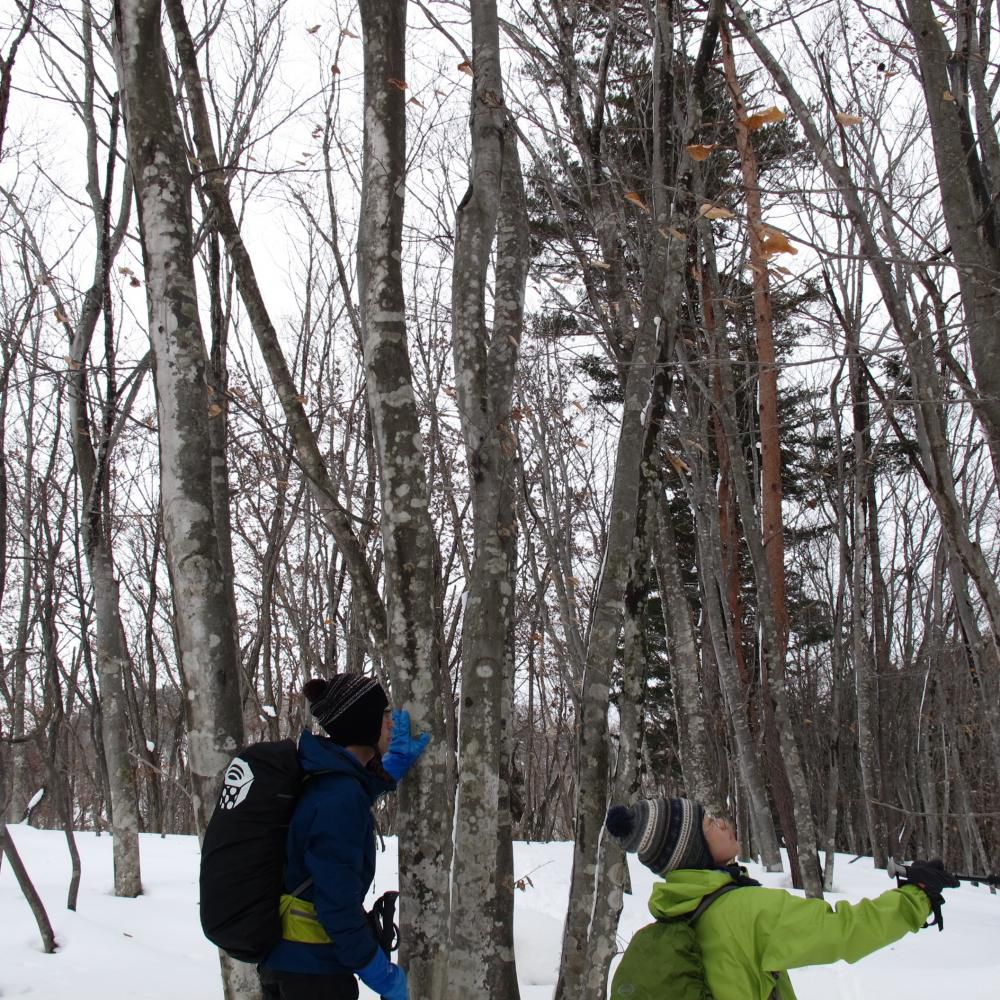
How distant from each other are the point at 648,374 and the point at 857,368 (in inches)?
164

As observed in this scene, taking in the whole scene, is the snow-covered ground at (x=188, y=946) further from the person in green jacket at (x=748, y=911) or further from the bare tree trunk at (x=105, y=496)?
the person in green jacket at (x=748, y=911)

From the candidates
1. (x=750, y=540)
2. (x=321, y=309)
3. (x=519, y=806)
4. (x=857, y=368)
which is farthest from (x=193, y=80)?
(x=321, y=309)

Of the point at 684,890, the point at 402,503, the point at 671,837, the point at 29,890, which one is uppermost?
the point at 402,503

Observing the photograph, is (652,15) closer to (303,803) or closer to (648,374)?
(648,374)

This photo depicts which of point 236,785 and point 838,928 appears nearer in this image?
point 838,928

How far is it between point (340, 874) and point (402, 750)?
0.49 m

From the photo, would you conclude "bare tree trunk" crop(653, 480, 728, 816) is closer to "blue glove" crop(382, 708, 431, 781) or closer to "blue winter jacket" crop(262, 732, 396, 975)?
"blue glove" crop(382, 708, 431, 781)

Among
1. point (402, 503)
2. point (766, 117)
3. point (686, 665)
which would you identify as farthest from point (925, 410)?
point (686, 665)

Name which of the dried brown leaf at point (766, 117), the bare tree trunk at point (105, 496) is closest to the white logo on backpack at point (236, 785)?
the dried brown leaf at point (766, 117)

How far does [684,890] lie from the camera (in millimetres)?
2088

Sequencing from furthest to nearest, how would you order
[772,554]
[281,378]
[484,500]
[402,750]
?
[772,554] → [281,378] → [484,500] → [402,750]

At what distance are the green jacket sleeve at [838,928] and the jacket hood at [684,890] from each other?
0.17m

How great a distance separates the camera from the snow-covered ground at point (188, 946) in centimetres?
450

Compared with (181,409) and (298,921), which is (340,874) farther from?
(181,409)
